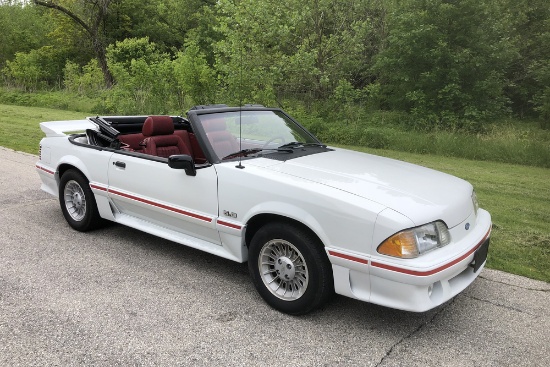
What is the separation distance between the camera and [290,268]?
348 cm

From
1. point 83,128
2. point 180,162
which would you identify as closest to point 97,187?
point 83,128

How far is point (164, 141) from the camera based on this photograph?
5.09 metres

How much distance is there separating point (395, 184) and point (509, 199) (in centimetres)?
510

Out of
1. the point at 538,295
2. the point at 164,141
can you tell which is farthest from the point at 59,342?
the point at 538,295

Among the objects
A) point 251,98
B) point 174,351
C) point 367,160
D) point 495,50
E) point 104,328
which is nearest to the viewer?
point 174,351

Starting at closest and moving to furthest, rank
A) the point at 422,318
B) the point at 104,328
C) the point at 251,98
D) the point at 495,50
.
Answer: the point at 104,328
the point at 422,318
the point at 251,98
the point at 495,50

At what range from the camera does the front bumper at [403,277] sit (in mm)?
2986

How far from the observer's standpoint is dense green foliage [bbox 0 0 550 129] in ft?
52.1

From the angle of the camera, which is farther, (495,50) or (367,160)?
(495,50)

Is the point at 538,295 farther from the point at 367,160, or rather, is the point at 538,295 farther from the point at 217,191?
the point at 217,191

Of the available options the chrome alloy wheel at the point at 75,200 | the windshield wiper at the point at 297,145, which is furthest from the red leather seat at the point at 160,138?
the windshield wiper at the point at 297,145

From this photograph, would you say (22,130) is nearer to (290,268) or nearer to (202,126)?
(202,126)

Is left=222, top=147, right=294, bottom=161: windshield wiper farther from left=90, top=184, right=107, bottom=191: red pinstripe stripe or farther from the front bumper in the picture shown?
left=90, top=184, right=107, bottom=191: red pinstripe stripe

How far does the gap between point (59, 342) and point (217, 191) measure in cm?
158
